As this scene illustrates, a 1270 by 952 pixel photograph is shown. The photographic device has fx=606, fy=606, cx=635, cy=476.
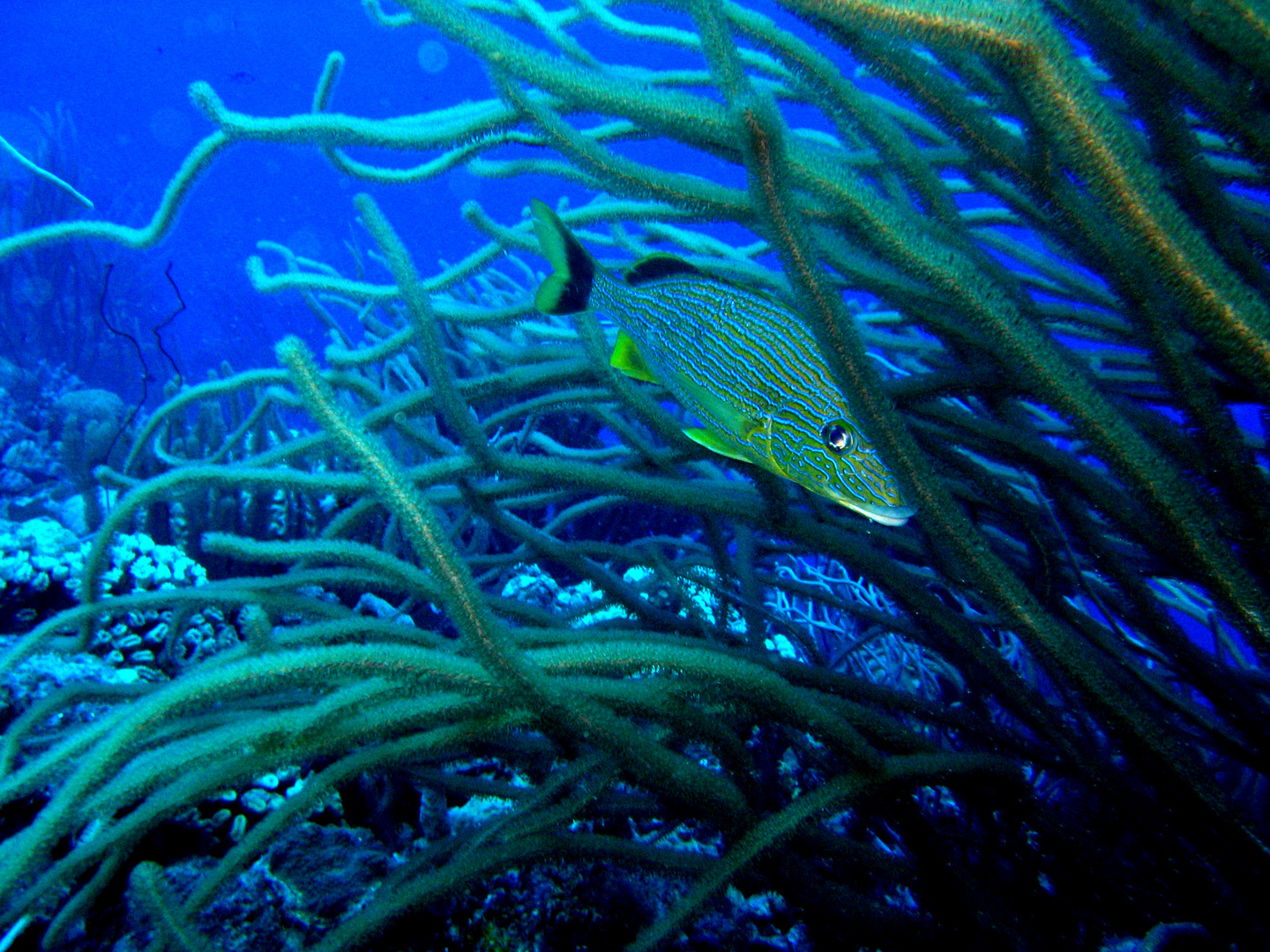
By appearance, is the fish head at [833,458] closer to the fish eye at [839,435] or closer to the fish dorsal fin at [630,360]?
the fish eye at [839,435]

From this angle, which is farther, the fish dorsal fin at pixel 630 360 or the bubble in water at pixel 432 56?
the bubble in water at pixel 432 56

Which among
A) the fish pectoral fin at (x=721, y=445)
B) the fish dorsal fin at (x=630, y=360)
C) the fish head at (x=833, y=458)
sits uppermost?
the fish dorsal fin at (x=630, y=360)

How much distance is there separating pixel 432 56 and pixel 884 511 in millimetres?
78659

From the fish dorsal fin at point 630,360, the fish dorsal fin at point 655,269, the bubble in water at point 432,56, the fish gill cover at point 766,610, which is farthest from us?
the bubble in water at point 432,56

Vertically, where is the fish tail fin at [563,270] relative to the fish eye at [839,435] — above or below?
above

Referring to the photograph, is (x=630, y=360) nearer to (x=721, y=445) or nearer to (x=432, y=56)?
(x=721, y=445)

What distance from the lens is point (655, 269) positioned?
1.40 metres

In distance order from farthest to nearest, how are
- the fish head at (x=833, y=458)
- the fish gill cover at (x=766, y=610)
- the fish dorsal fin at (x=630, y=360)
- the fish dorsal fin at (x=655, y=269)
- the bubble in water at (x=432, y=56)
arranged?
the bubble in water at (x=432, y=56) < the fish dorsal fin at (x=630, y=360) < the fish dorsal fin at (x=655, y=269) < the fish head at (x=833, y=458) < the fish gill cover at (x=766, y=610)

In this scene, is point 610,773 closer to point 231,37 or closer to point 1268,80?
point 1268,80

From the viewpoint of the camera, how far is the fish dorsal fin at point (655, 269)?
1.35 meters

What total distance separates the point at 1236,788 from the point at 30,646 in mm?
3488

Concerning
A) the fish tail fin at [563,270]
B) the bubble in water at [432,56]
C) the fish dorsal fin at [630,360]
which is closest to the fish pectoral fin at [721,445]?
the fish dorsal fin at [630,360]

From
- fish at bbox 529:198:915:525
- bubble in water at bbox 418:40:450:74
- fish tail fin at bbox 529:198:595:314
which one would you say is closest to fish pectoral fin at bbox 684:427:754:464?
fish at bbox 529:198:915:525

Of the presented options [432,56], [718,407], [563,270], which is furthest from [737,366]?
[432,56]
